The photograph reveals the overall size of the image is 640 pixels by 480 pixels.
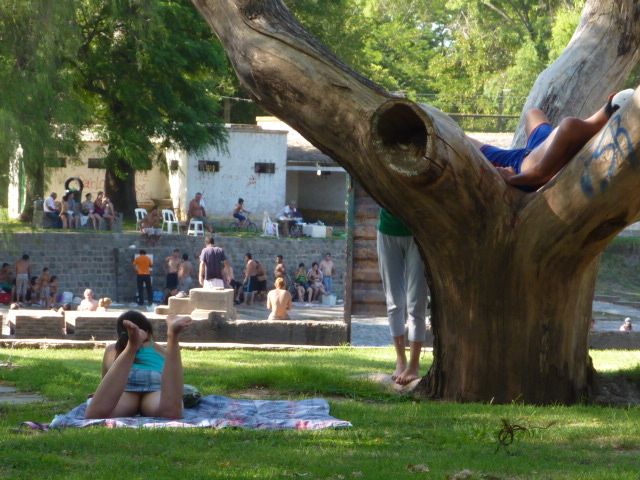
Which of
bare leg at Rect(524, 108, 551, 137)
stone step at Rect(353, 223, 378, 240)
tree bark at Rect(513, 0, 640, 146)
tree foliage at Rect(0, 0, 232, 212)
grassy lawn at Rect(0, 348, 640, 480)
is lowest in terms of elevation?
grassy lawn at Rect(0, 348, 640, 480)

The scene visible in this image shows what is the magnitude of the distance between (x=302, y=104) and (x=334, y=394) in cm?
225

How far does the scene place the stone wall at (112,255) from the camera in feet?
113

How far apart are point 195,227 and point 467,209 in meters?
32.6

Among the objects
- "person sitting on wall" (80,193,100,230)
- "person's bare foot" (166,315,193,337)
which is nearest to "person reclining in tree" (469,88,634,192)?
"person's bare foot" (166,315,193,337)

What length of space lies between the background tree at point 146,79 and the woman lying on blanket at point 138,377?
27.8 meters

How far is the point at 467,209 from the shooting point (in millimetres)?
→ 7609

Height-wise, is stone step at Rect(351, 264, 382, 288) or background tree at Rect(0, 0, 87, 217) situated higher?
background tree at Rect(0, 0, 87, 217)

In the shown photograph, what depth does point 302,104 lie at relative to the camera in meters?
7.96

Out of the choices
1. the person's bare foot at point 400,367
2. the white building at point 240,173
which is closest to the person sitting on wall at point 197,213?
the white building at point 240,173

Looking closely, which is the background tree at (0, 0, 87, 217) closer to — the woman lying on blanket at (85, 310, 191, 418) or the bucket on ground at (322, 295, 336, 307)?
the woman lying on blanket at (85, 310, 191, 418)

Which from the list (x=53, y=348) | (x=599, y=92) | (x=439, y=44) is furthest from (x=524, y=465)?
(x=439, y=44)

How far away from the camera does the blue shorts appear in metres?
8.09

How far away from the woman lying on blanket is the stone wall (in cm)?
2611

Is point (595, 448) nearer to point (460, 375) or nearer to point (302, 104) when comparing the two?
point (460, 375)
